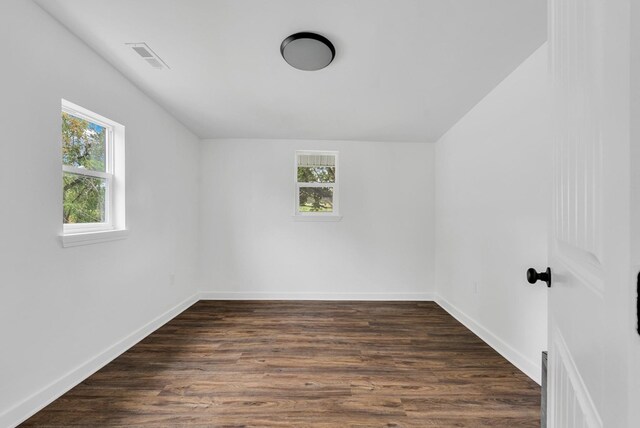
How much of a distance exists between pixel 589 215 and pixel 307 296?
3826mm

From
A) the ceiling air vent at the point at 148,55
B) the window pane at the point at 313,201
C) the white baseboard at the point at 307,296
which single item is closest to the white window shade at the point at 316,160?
the window pane at the point at 313,201

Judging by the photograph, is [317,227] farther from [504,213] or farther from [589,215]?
[589,215]

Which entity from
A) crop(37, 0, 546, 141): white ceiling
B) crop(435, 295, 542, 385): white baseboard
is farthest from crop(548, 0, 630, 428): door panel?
crop(435, 295, 542, 385): white baseboard

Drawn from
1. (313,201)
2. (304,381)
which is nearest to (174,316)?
(304,381)

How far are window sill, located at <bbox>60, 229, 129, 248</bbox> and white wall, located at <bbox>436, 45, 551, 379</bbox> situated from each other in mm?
3003

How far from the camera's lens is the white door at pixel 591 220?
0.38m

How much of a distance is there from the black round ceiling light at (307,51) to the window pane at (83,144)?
164 centimetres

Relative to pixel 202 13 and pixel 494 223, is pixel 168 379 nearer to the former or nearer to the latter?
pixel 202 13

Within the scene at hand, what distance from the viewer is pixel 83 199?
2229mm

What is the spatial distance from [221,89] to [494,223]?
2797mm

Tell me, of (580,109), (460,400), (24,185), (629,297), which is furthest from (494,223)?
(24,185)

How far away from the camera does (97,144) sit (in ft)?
7.79

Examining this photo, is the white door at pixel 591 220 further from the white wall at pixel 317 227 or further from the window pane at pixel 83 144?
the white wall at pixel 317 227

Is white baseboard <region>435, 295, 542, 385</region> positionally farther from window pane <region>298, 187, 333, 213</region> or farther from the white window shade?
the white window shade
